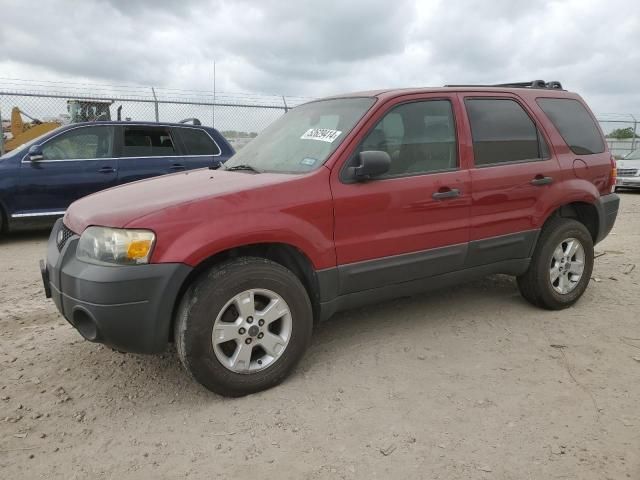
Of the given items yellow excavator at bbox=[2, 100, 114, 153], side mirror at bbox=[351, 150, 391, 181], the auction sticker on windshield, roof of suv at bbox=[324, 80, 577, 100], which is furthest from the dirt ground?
yellow excavator at bbox=[2, 100, 114, 153]

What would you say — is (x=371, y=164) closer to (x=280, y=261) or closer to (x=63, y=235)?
(x=280, y=261)

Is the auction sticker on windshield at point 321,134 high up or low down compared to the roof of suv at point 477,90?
down

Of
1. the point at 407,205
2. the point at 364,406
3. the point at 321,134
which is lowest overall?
the point at 364,406

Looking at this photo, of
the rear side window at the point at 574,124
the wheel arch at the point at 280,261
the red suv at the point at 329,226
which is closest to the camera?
the red suv at the point at 329,226

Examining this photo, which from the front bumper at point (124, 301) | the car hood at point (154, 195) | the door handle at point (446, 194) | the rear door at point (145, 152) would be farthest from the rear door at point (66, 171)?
the door handle at point (446, 194)

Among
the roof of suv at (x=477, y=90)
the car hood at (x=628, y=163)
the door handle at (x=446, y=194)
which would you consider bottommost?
the door handle at (x=446, y=194)

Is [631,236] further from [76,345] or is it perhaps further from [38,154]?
[38,154]

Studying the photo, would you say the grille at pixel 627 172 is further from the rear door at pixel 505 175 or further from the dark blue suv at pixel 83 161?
the rear door at pixel 505 175

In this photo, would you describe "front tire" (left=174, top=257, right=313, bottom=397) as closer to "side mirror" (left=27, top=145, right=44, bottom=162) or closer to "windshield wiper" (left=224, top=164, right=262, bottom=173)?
"windshield wiper" (left=224, top=164, right=262, bottom=173)

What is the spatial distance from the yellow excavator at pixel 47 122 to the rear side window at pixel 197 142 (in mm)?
4469

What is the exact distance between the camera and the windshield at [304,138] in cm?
337

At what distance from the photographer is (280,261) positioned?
3242 mm

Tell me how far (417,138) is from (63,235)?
2340 millimetres

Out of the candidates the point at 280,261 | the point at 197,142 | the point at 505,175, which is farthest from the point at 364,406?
the point at 197,142
